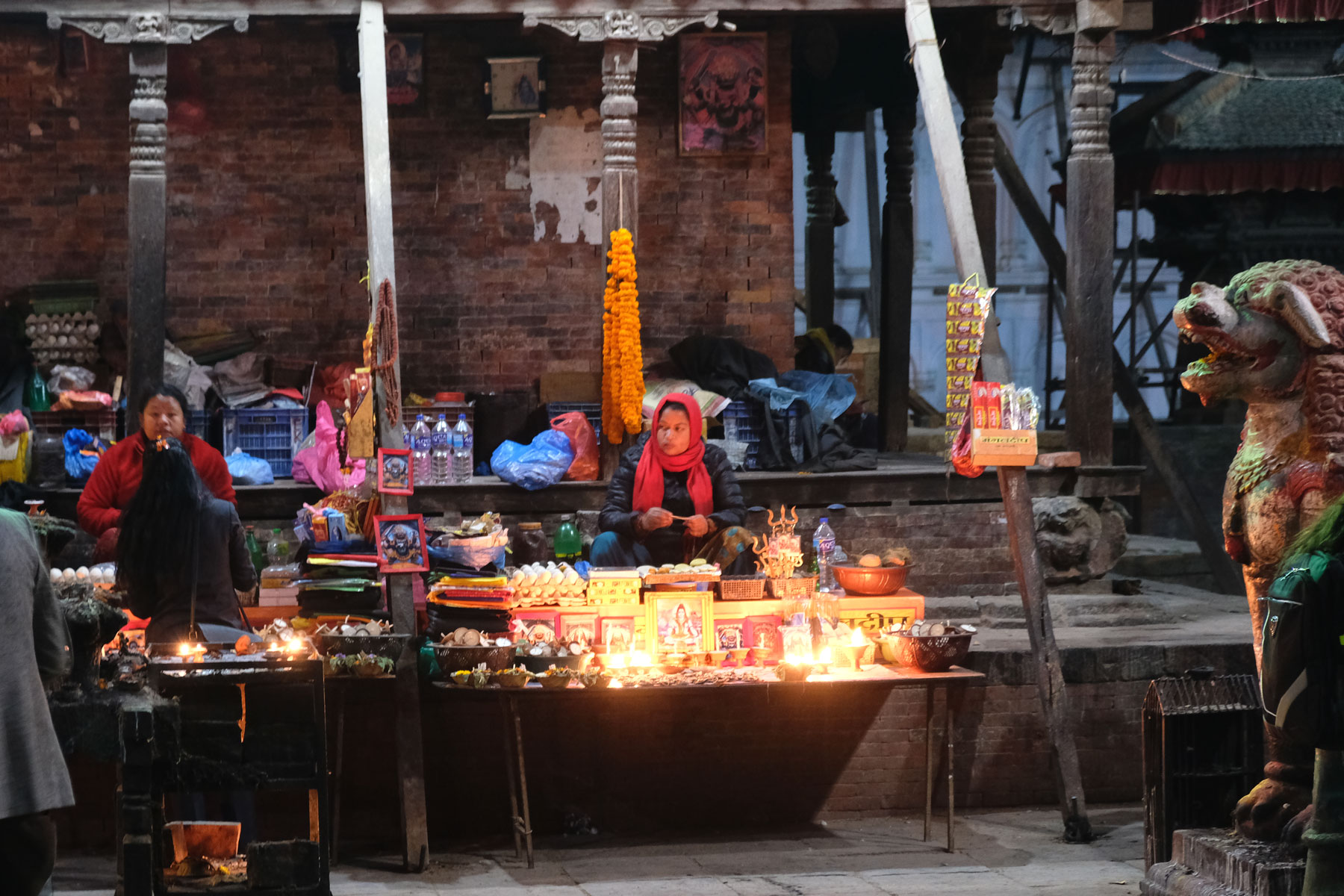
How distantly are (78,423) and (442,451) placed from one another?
2.50 metres

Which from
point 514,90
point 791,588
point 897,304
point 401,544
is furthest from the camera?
point 897,304

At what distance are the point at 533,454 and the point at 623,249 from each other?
4.89 feet

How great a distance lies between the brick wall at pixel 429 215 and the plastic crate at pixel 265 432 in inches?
47.3

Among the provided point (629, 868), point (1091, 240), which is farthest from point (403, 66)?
point (629, 868)

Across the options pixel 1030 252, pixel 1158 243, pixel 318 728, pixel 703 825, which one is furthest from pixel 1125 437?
pixel 318 728

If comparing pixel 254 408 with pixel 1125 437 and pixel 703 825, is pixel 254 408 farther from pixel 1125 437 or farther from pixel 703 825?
pixel 1125 437

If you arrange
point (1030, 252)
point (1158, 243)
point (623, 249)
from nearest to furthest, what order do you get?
point (623, 249)
point (1158, 243)
point (1030, 252)

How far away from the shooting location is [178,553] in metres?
6.86

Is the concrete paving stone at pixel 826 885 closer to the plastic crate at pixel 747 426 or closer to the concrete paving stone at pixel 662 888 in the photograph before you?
the concrete paving stone at pixel 662 888

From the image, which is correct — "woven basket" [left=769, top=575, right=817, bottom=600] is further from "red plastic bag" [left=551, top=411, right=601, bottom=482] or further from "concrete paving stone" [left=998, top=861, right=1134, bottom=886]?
"red plastic bag" [left=551, top=411, right=601, bottom=482]

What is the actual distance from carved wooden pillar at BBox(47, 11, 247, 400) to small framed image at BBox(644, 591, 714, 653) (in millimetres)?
4227

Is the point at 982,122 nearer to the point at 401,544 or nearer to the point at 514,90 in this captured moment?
the point at 514,90

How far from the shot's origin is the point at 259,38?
40.2 ft

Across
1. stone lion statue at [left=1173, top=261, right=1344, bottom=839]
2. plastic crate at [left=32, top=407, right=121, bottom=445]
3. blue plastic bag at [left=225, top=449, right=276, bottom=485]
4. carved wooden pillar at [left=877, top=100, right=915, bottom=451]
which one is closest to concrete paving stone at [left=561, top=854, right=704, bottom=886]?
stone lion statue at [left=1173, top=261, right=1344, bottom=839]
